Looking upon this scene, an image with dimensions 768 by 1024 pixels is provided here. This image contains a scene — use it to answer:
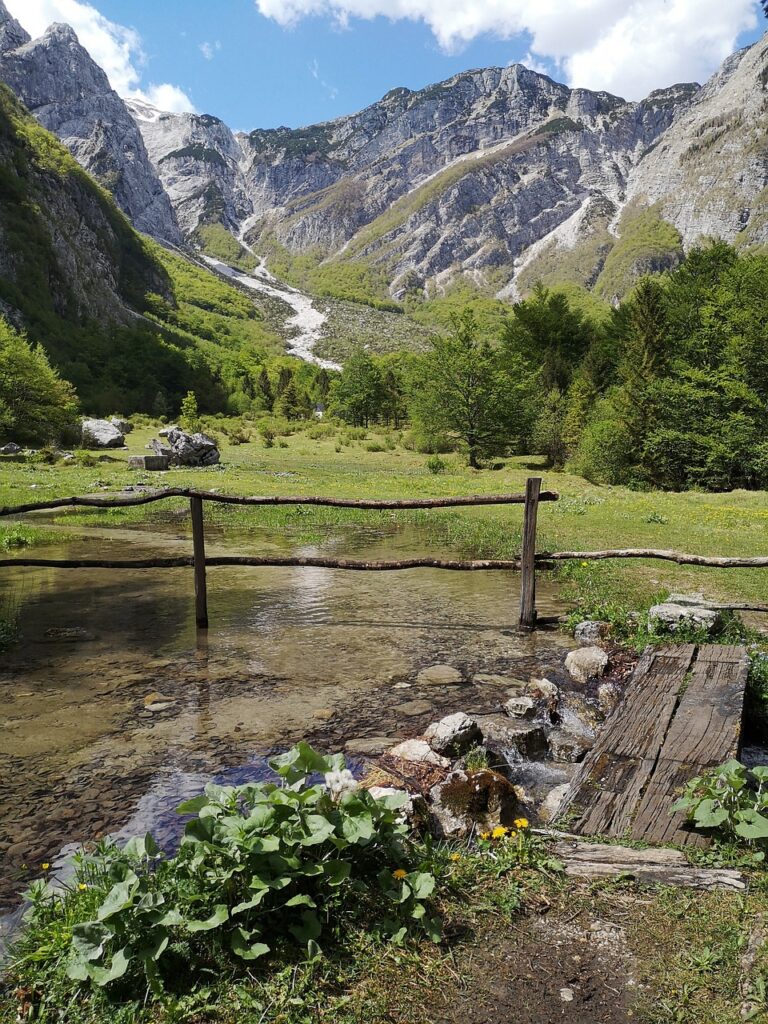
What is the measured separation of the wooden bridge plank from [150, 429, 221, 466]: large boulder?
1355 inches

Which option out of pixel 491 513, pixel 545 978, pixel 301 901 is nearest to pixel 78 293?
pixel 491 513

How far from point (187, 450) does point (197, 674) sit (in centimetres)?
3232

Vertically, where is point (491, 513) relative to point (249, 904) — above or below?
below

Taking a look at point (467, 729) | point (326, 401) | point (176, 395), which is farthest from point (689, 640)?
point (326, 401)

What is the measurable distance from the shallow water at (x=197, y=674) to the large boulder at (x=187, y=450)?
24.9 metres

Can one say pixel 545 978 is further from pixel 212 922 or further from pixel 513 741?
pixel 513 741

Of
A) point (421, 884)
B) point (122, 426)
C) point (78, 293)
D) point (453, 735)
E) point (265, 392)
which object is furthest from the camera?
point (78, 293)

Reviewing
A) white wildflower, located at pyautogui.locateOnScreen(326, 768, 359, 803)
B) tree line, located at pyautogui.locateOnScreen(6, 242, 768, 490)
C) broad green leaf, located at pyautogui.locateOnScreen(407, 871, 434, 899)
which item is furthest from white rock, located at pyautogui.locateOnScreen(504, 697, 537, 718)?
tree line, located at pyautogui.locateOnScreen(6, 242, 768, 490)

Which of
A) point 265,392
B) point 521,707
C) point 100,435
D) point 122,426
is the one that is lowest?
point 521,707

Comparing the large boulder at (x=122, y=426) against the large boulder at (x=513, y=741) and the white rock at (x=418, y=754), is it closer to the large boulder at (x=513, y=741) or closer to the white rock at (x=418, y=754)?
the large boulder at (x=513, y=741)

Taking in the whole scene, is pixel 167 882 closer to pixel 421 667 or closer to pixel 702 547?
pixel 421 667

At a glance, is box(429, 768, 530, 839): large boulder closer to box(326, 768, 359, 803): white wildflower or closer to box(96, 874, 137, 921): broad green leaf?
box(326, 768, 359, 803): white wildflower

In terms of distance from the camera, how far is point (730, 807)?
12.3 ft

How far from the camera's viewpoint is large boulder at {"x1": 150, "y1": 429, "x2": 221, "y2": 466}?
1468 inches
